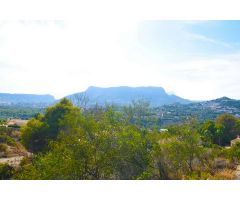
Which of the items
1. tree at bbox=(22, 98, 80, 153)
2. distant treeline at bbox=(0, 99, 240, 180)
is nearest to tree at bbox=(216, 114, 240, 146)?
tree at bbox=(22, 98, 80, 153)

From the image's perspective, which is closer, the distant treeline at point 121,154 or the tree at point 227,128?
the distant treeline at point 121,154

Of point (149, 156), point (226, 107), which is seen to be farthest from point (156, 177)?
point (226, 107)

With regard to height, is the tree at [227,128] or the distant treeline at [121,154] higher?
the distant treeline at [121,154]

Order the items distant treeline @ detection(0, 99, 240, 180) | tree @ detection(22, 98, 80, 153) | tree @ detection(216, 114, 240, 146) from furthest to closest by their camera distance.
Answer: tree @ detection(216, 114, 240, 146), tree @ detection(22, 98, 80, 153), distant treeline @ detection(0, 99, 240, 180)

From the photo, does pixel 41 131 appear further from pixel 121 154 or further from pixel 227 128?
pixel 227 128

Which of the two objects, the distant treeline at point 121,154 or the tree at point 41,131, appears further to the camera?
the tree at point 41,131

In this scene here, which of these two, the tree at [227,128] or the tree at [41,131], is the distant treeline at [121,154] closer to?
the tree at [41,131]

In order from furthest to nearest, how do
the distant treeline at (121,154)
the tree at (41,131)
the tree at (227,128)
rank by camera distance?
the tree at (227,128) < the tree at (41,131) < the distant treeline at (121,154)

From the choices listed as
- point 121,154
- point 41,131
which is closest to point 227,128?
point 41,131

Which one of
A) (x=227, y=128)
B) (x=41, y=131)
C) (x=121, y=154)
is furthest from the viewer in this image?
(x=227, y=128)

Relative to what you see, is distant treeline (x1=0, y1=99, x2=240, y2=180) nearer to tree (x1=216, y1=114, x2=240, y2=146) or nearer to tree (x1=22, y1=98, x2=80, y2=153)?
tree (x1=22, y1=98, x2=80, y2=153)

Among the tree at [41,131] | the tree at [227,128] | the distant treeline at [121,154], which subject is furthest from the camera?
the tree at [227,128]

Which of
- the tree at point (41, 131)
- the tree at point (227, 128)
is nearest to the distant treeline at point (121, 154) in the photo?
the tree at point (41, 131)
